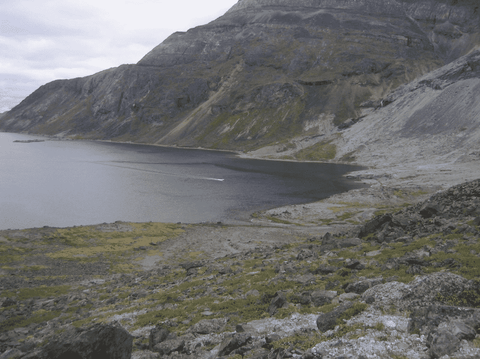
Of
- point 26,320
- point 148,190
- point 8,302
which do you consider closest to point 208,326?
point 26,320

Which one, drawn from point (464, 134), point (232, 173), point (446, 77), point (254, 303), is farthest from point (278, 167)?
point (254, 303)

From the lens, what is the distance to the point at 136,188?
3841 inches

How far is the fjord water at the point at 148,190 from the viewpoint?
232 feet

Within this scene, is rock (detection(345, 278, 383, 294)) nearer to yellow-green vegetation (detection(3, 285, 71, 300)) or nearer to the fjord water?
yellow-green vegetation (detection(3, 285, 71, 300))

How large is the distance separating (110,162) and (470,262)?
162514mm

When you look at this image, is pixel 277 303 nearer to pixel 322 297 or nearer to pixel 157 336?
pixel 322 297

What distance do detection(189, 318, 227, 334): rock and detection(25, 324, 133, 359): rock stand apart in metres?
4.11

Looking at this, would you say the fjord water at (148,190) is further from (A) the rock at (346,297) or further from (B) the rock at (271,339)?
(B) the rock at (271,339)

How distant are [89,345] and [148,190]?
281 feet

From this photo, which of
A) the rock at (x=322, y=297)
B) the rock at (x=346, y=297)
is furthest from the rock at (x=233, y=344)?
the rock at (x=346, y=297)

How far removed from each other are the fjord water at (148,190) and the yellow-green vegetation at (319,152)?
69.4ft

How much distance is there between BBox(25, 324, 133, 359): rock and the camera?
12727 mm

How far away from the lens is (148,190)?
9544cm

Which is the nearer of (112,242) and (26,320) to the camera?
(26,320)
